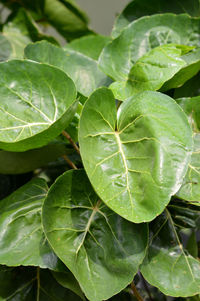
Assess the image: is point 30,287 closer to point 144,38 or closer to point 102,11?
point 144,38

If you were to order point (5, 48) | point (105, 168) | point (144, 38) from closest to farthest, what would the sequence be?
point (105, 168), point (144, 38), point (5, 48)

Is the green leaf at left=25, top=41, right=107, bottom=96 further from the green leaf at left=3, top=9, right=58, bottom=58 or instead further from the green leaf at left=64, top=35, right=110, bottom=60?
the green leaf at left=3, top=9, right=58, bottom=58

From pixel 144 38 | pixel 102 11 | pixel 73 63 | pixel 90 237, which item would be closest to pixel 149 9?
pixel 144 38

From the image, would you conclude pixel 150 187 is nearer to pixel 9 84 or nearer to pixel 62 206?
pixel 62 206

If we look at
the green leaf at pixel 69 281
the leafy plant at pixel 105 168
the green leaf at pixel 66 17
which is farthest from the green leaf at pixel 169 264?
the green leaf at pixel 66 17

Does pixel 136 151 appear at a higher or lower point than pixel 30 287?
higher

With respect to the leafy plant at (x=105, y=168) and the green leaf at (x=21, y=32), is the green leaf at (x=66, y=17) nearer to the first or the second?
the green leaf at (x=21, y=32)
